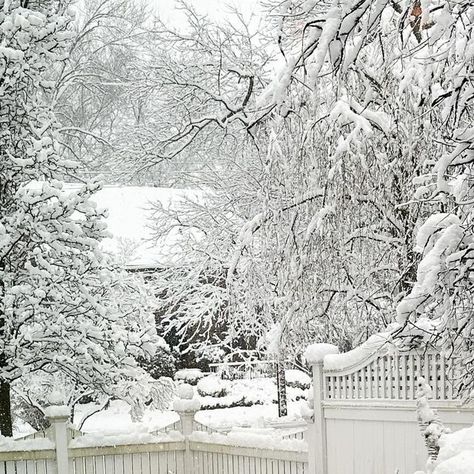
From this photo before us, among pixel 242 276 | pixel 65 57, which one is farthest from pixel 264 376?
pixel 65 57

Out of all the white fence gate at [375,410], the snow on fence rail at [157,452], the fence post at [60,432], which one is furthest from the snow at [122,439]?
the white fence gate at [375,410]

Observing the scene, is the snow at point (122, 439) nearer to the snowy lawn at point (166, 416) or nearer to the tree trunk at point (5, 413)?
the tree trunk at point (5, 413)

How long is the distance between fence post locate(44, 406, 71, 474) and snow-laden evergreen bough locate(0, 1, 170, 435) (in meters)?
0.46

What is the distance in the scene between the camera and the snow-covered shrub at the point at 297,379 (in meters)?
18.5

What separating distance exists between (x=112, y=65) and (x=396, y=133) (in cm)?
1414

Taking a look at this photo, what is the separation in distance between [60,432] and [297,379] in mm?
11151

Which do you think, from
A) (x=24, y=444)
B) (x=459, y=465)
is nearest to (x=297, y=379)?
(x=24, y=444)

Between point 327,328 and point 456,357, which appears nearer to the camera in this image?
point 456,357

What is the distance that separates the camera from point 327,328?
34.1 ft

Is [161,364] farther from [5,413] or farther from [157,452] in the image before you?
[157,452]

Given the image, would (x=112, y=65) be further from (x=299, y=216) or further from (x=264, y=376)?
(x=299, y=216)

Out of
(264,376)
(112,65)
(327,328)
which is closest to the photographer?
(327,328)

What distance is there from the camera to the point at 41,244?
8.46 metres

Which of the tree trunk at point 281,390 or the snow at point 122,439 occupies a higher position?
the snow at point 122,439
